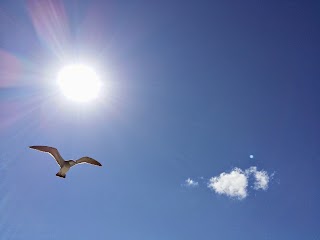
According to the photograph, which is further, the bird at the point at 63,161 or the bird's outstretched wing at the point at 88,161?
the bird's outstretched wing at the point at 88,161

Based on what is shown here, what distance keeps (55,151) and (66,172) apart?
191cm

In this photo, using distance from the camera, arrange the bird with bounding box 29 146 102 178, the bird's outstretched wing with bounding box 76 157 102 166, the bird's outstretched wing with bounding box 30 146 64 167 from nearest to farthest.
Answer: the bird's outstretched wing with bounding box 30 146 64 167, the bird with bounding box 29 146 102 178, the bird's outstretched wing with bounding box 76 157 102 166

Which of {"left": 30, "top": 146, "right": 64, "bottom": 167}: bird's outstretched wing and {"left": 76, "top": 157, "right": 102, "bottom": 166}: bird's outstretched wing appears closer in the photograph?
{"left": 30, "top": 146, "right": 64, "bottom": 167}: bird's outstretched wing

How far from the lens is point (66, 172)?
30891 millimetres

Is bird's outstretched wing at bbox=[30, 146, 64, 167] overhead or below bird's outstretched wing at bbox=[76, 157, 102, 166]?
below

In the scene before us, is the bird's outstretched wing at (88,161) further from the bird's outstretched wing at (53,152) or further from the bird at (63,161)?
the bird's outstretched wing at (53,152)

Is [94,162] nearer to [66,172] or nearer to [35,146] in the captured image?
[66,172]

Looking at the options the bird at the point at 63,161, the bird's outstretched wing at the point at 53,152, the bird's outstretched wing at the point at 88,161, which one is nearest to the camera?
the bird's outstretched wing at the point at 53,152

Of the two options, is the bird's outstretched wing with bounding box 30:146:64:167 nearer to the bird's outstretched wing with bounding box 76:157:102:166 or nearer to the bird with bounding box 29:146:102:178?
the bird with bounding box 29:146:102:178

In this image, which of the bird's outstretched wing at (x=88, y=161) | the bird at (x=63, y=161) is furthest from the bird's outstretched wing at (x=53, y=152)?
the bird's outstretched wing at (x=88, y=161)

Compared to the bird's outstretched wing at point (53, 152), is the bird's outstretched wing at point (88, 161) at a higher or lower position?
higher

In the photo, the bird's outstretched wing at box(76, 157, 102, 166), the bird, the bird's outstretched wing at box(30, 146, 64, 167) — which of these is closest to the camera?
the bird's outstretched wing at box(30, 146, 64, 167)

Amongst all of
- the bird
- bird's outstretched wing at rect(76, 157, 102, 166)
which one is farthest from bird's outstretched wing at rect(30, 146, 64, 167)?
bird's outstretched wing at rect(76, 157, 102, 166)

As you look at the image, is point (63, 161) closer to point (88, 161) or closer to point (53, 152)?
point (53, 152)
